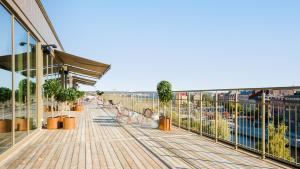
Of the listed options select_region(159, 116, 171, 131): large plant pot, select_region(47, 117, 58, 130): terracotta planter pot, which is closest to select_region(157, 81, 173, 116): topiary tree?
select_region(159, 116, 171, 131): large plant pot

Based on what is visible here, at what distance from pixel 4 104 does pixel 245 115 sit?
4.84 m

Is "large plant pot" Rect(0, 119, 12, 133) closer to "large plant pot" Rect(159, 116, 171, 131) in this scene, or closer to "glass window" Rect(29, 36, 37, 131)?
"glass window" Rect(29, 36, 37, 131)

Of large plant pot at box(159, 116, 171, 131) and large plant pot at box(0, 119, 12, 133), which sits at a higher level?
large plant pot at box(0, 119, 12, 133)

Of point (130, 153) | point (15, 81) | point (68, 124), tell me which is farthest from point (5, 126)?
point (68, 124)

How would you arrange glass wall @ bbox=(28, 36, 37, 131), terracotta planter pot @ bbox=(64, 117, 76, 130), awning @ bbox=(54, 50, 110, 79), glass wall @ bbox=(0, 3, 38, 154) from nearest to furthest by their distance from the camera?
glass wall @ bbox=(0, 3, 38, 154), glass wall @ bbox=(28, 36, 37, 131), terracotta planter pot @ bbox=(64, 117, 76, 130), awning @ bbox=(54, 50, 110, 79)

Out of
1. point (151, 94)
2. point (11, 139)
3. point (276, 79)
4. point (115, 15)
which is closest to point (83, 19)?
point (115, 15)

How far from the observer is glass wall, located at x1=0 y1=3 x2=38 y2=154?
560 centimetres

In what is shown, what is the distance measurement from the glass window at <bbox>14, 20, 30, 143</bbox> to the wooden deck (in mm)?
503

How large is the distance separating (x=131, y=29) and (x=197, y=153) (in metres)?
30.5

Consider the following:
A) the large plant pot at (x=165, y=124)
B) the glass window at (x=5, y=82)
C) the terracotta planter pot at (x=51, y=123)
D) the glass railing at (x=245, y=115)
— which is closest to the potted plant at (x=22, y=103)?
the glass window at (x=5, y=82)

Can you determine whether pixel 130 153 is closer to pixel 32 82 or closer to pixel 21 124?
pixel 21 124

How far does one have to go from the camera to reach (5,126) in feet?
18.7

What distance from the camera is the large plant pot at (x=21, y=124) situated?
6740mm

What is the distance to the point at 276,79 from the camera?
145 meters
